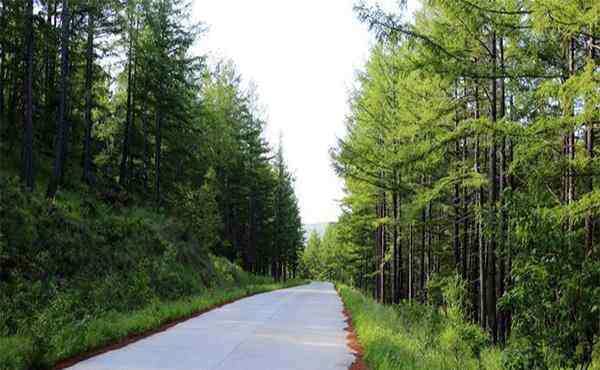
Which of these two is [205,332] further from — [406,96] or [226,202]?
[226,202]

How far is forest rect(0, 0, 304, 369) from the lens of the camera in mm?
12594

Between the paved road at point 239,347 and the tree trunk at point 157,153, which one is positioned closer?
the paved road at point 239,347

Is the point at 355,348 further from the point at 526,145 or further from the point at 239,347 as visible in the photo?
the point at 526,145

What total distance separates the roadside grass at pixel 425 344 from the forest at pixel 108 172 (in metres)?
5.07

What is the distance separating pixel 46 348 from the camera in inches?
293

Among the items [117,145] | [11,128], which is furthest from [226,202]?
[11,128]

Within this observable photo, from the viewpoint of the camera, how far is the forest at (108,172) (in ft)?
41.3

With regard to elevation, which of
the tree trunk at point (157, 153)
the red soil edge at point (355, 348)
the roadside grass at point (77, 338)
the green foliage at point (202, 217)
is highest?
the tree trunk at point (157, 153)

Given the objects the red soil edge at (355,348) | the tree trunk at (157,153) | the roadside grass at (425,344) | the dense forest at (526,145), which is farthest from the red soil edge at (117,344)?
the tree trunk at (157,153)

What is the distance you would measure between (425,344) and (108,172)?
2787 centimetres

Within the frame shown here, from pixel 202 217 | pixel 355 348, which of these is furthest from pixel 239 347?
pixel 202 217

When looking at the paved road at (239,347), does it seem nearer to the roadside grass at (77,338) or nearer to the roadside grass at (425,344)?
the roadside grass at (77,338)

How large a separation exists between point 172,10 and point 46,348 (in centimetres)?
2446

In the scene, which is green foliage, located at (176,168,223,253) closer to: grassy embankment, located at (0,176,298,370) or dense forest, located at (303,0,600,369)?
grassy embankment, located at (0,176,298,370)
